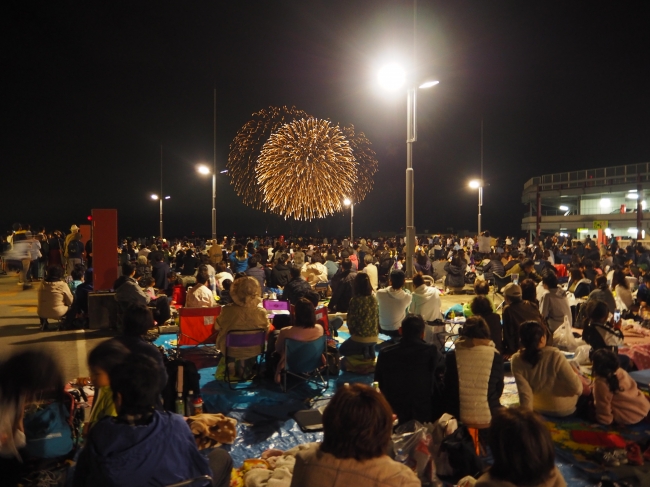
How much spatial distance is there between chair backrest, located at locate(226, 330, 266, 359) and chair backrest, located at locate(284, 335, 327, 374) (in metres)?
0.63

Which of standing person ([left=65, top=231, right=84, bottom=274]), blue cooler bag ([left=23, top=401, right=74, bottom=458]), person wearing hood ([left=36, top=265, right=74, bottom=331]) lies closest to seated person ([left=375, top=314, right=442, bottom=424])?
blue cooler bag ([left=23, top=401, right=74, bottom=458])

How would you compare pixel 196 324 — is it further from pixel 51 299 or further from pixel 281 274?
pixel 281 274

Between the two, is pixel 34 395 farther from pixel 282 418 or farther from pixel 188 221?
pixel 188 221

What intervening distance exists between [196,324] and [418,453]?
589 cm

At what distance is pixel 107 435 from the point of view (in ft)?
9.14

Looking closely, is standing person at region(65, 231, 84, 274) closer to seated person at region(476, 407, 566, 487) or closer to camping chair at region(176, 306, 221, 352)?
camping chair at region(176, 306, 221, 352)

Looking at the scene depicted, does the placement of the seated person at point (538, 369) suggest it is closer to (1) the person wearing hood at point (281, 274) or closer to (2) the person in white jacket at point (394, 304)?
(2) the person in white jacket at point (394, 304)

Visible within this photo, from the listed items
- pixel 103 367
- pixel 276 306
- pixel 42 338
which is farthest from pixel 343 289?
pixel 103 367

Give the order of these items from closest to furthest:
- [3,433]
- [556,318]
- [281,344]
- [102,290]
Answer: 1. [3,433]
2. [281,344]
3. [556,318]
4. [102,290]

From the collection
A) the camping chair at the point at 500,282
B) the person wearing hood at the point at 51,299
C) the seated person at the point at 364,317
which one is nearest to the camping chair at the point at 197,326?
the seated person at the point at 364,317

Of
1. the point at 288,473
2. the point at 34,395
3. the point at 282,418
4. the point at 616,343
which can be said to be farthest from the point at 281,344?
the point at 616,343

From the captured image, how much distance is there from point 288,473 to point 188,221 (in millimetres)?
78102

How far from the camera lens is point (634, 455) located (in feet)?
15.9

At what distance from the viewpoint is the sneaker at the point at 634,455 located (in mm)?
4820
